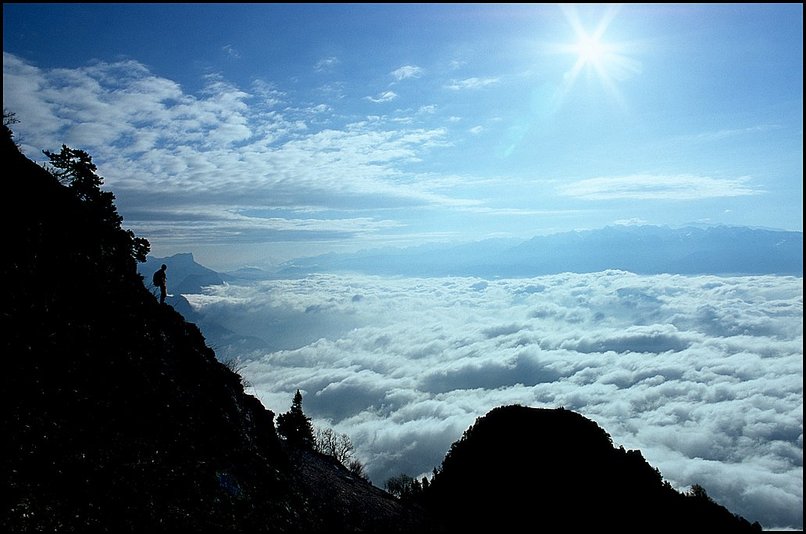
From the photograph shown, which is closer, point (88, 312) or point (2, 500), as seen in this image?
point (2, 500)

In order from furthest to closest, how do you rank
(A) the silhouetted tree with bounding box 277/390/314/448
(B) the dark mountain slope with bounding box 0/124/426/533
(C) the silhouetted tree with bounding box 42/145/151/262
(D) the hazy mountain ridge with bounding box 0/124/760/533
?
1. (A) the silhouetted tree with bounding box 277/390/314/448
2. (C) the silhouetted tree with bounding box 42/145/151/262
3. (D) the hazy mountain ridge with bounding box 0/124/760/533
4. (B) the dark mountain slope with bounding box 0/124/426/533

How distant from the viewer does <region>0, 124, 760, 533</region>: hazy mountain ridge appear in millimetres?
15656

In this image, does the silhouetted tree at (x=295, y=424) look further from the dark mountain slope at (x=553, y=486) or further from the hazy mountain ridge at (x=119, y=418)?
the hazy mountain ridge at (x=119, y=418)

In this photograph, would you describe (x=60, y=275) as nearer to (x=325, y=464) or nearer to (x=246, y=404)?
(x=246, y=404)

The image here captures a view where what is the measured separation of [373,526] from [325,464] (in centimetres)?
1453

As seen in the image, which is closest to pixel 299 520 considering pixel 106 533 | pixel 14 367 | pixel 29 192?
pixel 106 533

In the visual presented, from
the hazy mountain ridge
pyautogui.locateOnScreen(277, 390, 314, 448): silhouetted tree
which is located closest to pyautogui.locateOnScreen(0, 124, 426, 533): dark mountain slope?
the hazy mountain ridge

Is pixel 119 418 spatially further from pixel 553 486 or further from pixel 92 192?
pixel 553 486

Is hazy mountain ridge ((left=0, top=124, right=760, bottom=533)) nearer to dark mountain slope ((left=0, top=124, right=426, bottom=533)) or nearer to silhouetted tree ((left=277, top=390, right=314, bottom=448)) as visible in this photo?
dark mountain slope ((left=0, top=124, right=426, bottom=533))

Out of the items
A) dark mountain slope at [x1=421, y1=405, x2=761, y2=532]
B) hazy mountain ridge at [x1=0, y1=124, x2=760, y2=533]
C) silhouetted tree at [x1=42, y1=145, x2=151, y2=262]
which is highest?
silhouetted tree at [x1=42, y1=145, x2=151, y2=262]

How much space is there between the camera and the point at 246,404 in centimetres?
3303

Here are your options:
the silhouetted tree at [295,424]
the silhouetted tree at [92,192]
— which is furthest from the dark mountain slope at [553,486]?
the silhouetted tree at [92,192]

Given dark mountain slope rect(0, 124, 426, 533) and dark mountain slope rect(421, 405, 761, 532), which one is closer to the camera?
dark mountain slope rect(0, 124, 426, 533)

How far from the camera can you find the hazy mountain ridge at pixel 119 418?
15656 mm
